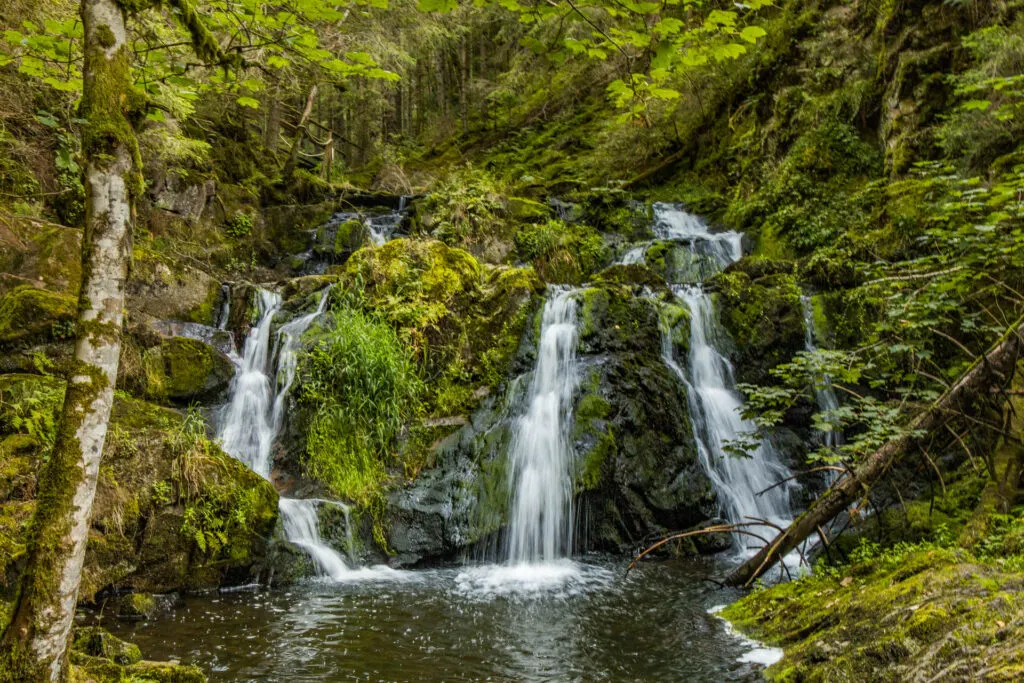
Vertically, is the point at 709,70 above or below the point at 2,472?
above

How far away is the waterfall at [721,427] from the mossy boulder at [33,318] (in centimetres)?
777

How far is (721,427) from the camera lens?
8.59 m

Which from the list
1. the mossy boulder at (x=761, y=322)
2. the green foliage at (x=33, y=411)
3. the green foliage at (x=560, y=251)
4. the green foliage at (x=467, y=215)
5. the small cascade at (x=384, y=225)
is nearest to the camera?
the green foliage at (x=33, y=411)

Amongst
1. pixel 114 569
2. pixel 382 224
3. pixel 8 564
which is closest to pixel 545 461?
pixel 114 569

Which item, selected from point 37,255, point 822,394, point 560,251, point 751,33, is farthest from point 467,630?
point 560,251

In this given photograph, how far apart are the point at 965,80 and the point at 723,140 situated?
838 cm

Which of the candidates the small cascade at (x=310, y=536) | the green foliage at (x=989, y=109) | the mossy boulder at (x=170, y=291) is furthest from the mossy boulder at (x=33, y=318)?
the green foliage at (x=989, y=109)

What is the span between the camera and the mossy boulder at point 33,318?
696 centimetres

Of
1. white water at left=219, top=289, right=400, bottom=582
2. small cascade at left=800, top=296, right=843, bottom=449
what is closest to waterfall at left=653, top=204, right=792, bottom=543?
small cascade at left=800, top=296, right=843, bottom=449

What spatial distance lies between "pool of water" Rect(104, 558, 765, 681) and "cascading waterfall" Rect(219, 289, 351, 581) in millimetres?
647

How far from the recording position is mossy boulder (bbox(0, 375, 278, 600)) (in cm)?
561

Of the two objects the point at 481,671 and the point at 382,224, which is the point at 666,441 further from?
the point at 382,224

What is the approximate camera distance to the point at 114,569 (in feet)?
18.4

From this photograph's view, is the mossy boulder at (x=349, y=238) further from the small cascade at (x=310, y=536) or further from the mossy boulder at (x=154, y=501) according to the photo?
the small cascade at (x=310, y=536)
